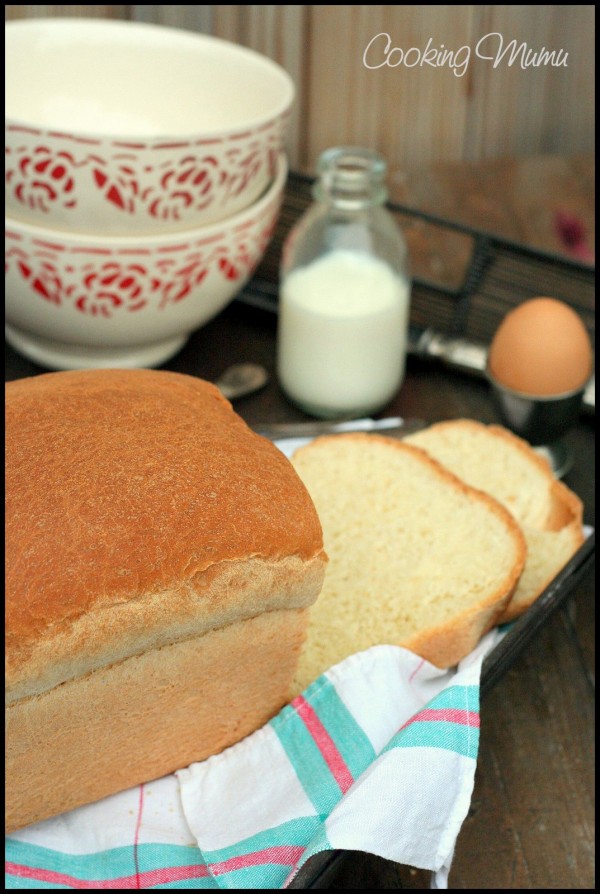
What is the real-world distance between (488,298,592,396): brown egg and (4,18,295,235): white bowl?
1.59ft

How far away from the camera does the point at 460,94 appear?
227 centimetres

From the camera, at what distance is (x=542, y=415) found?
1.49 m

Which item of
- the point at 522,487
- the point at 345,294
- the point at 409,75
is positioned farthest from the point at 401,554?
the point at 409,75

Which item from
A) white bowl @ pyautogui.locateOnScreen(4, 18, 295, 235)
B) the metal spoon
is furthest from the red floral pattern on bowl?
the metal spoon

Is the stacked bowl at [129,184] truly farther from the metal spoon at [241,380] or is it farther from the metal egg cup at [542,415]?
the metal egg cup at [542,415]

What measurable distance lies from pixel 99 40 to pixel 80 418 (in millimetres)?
1006

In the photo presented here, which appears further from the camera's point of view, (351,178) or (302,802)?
(351,178)

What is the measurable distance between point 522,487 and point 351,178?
57 cm

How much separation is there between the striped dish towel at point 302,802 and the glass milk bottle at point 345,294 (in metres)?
0.67

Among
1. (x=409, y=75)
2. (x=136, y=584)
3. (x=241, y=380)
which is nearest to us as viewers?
(x=136, y=584)

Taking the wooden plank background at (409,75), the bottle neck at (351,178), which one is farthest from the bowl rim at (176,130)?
the wooden plank background at (409,75)

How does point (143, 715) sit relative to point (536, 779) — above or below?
above

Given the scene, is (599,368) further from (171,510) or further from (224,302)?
(171,510)

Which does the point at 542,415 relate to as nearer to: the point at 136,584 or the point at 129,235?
the point at 129,235
